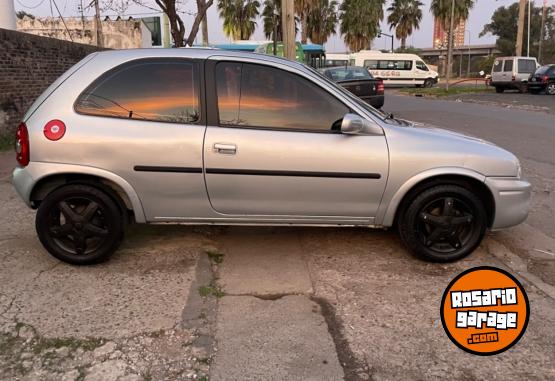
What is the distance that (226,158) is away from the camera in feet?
12.4

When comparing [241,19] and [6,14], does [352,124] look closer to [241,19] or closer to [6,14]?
[6,14]

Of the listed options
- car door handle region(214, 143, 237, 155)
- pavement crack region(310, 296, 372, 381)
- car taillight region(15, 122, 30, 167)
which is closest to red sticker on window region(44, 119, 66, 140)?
car taillight region(15, 122, 30, 167)

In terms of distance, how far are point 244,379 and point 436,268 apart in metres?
2.05

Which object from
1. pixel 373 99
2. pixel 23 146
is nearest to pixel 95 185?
pixel 23 146

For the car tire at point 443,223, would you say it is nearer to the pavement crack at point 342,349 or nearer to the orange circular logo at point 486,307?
the pavement crack at point 342,349

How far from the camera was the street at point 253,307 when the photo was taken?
8.99 ft

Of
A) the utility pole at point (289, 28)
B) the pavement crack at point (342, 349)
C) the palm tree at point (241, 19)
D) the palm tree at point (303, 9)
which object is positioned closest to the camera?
the pavement crack at point (342, 349)

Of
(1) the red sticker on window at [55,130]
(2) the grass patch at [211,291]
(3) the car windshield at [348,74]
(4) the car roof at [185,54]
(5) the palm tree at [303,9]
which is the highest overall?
(5) the palm tree at [303,9]

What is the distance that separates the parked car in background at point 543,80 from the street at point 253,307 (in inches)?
1018

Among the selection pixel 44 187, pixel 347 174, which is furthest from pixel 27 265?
pixel 347 174

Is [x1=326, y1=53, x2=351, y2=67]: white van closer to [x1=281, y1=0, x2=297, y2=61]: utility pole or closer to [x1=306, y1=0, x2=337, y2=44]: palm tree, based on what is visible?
[x1=306, y1=0, x2=337, y2=44]: palm tree

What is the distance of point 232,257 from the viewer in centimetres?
425

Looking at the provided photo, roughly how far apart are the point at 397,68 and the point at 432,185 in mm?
40897

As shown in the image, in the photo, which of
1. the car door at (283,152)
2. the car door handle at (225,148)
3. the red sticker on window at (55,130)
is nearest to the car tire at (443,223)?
the car door at (283,152)
